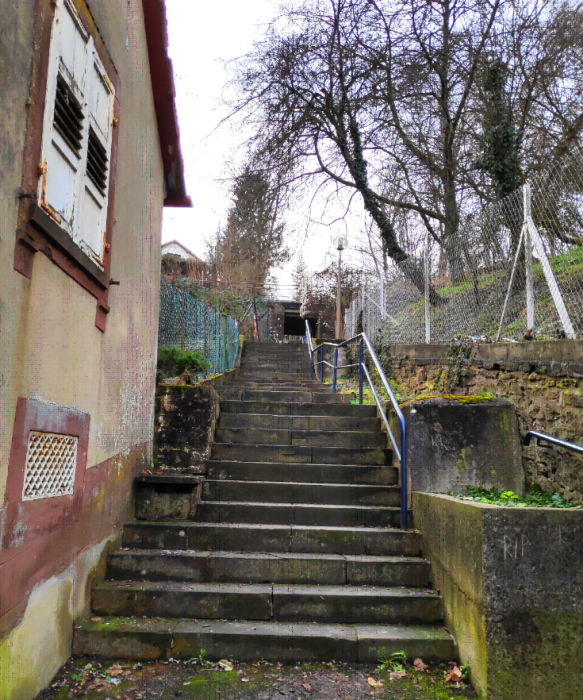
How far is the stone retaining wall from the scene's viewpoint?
3.64 m

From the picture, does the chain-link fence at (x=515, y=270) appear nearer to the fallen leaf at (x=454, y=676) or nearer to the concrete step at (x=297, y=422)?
the concrete step at (x=297, y=422)

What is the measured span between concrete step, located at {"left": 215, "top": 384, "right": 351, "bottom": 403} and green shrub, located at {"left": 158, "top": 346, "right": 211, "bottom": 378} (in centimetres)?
47

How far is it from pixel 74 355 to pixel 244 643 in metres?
2.06

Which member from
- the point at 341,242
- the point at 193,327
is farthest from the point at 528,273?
the point at 341,242

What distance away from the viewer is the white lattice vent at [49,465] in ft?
8.24

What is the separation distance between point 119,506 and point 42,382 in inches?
65.3

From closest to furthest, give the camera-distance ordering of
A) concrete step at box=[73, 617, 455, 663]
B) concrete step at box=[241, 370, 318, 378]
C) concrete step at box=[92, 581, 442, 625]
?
concrete step at box=[73, 617, 455, 663] → concrete step at box=[92, 581, 442, 625] → concrete step at box=[241, 370, 318, 378]

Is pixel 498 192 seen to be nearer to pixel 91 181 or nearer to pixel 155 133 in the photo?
pixel 155 133

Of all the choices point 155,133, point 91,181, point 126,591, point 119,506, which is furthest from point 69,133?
point 126,591

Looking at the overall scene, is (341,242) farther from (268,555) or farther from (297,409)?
(268,555)

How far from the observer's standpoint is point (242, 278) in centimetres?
2252

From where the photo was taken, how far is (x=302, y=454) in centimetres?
512

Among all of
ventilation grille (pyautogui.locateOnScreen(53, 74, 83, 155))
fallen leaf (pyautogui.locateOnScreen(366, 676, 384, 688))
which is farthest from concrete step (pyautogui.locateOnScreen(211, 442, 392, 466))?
ventilation grille (pyautogui.locateOnScreen(53, 74, 83, 155))

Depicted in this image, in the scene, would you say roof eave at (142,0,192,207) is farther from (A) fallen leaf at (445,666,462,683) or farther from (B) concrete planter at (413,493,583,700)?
(A) fallen leaf at (445,666,462,683)
